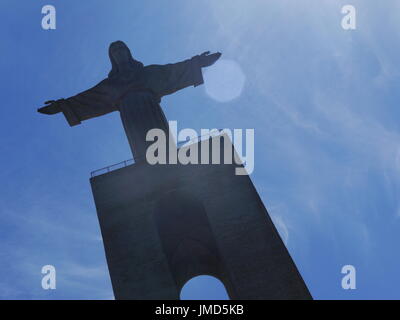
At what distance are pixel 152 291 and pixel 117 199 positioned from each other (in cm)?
390

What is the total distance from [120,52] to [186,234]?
1048cm

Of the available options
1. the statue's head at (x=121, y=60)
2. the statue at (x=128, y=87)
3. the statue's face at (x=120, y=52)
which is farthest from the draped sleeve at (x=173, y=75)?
the statue's face at (x=120, y=52)

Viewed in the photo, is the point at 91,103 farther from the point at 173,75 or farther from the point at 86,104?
the point at 173,75

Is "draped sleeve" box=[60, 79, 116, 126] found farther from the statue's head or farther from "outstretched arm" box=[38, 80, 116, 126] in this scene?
the statue's head

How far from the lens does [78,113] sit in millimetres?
20781

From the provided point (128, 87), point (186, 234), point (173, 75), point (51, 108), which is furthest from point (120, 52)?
point (186, 234)

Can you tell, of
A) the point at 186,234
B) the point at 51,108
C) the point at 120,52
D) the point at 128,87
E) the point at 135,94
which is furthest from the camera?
the point at 120,52

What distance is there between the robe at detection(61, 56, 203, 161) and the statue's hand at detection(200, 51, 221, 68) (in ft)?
0.72

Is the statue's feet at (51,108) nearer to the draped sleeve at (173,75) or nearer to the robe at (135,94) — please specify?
the robe at (135,94)

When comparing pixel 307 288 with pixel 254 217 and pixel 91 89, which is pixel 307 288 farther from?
pixel 91 89

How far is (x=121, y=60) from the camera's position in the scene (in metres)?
20.8

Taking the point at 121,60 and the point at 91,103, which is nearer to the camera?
the point at 91,103

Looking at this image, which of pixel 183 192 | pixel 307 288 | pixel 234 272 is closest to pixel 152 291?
pixel 234 272

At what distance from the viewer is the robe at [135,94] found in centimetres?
1892
